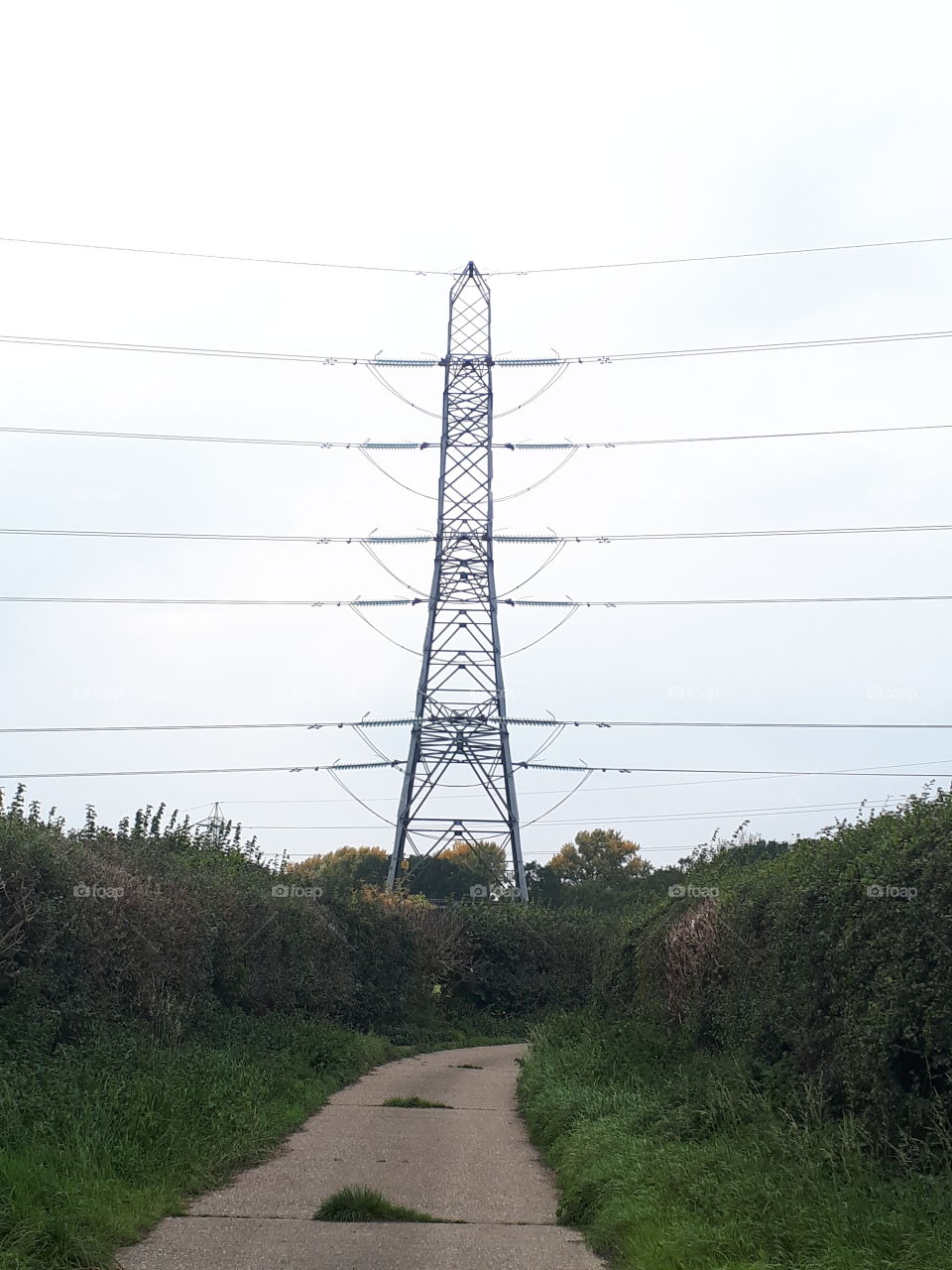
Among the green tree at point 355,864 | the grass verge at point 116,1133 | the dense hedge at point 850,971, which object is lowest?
the grass verge at point 116,1133

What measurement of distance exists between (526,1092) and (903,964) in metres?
9.77

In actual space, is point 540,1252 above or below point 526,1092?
below

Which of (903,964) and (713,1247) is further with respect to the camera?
(903,964)

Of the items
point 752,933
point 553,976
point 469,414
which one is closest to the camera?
point 752,933

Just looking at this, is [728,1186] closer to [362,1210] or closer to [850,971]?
[850,971]

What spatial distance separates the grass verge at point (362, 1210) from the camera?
9.47 meters

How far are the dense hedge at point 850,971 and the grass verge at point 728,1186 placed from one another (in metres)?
0.40

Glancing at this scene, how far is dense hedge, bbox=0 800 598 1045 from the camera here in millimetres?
13258

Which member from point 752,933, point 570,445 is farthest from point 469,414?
point 752,933

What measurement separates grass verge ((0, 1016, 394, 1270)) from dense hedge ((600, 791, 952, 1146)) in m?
5.06

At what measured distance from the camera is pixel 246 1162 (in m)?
11.8

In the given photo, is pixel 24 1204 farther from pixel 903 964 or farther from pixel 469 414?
pixel 469 414

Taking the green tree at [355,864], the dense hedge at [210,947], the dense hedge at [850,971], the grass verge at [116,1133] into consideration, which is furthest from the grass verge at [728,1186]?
the green tree at [355,864]

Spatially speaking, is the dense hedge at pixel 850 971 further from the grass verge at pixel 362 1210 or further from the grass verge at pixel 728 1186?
the grass verge at pixel 362 1210
